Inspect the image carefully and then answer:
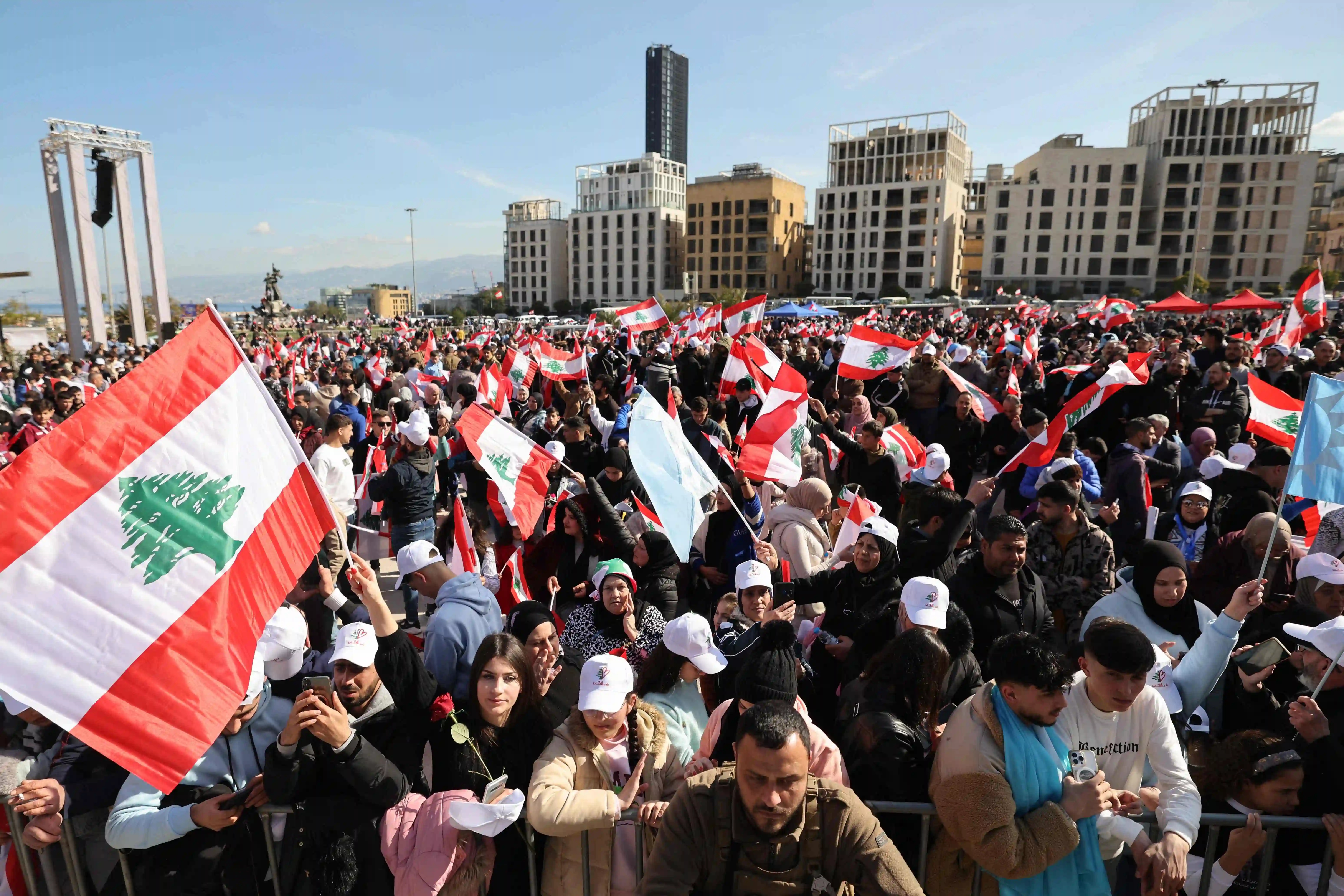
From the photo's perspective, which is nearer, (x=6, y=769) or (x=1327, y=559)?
(x=6, y=769)

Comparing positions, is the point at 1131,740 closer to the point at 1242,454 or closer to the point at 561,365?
the point at 1242,454

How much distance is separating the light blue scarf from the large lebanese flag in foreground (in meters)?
2.32

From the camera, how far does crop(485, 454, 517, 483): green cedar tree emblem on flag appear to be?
16.6 ft

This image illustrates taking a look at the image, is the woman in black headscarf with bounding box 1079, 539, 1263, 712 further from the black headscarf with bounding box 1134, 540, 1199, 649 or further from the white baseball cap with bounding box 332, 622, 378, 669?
the white baseball cap with bounding box 332, 622, 378, 669

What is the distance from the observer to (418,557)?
4.45 metres

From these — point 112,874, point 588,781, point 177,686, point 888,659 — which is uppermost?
point 177,686

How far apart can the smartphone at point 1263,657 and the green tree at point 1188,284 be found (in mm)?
64097

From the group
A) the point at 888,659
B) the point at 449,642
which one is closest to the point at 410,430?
the point at 449,642

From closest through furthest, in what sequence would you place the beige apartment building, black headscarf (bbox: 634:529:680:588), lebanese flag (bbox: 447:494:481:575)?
black headscarf (bbox: 634:529:680:588), lebanese flag (bbox: 447:494:481:575), the beige apartment building

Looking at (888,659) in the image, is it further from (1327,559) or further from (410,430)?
(410,430)

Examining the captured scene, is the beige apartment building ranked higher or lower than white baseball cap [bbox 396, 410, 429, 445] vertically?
higher

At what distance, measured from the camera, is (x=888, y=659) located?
9.40 ft

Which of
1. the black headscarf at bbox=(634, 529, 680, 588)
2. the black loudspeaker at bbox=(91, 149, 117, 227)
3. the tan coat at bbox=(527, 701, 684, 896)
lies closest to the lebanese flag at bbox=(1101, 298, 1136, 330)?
the black headscarf at bbox=(634, 529, 680, 588)

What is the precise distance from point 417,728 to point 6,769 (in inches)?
52.8
